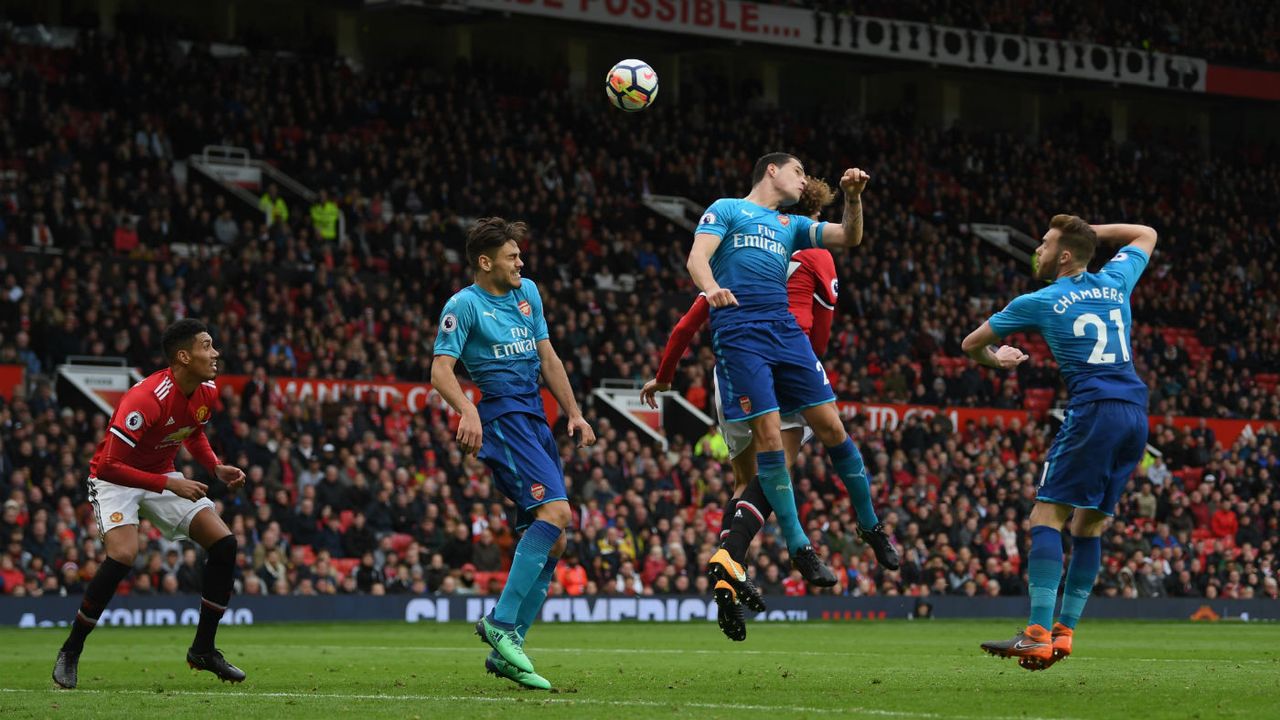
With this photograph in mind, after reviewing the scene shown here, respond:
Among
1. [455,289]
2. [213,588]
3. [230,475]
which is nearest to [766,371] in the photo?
[230,475]

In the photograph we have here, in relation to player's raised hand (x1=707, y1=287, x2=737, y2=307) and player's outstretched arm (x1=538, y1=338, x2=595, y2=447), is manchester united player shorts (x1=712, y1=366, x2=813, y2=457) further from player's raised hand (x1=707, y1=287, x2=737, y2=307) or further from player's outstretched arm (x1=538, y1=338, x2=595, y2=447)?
player's raised hand (x1=707, y1=287, x2=737, y2=307)

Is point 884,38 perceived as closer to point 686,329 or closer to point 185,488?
point 686,329

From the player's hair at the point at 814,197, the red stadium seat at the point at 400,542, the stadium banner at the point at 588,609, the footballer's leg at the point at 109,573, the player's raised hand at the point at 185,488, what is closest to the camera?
the player's raised hand at the point at 185,488

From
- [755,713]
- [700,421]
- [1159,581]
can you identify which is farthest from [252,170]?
[755,713]

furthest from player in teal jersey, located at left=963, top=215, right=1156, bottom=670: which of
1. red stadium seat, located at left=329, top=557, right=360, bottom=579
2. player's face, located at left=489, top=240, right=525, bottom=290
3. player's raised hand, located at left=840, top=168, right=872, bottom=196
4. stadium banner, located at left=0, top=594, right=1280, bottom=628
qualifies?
red stadium seat, located at left=329, top=557, right=360, bottom=579

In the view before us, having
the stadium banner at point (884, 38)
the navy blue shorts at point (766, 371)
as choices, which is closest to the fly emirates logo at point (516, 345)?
the navy blue shorts at point (766, 371)

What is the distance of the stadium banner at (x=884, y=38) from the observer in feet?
130

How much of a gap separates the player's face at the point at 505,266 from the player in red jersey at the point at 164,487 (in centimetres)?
213

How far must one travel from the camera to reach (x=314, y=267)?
31750 millimetres

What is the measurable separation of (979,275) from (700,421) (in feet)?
41.0

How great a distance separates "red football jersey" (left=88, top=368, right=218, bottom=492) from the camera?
12086mm

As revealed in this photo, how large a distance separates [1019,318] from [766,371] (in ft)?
5.61

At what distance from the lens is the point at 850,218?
11.4m

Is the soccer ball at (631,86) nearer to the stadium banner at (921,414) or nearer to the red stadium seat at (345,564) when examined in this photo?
the red stadium seat at (345,564)
